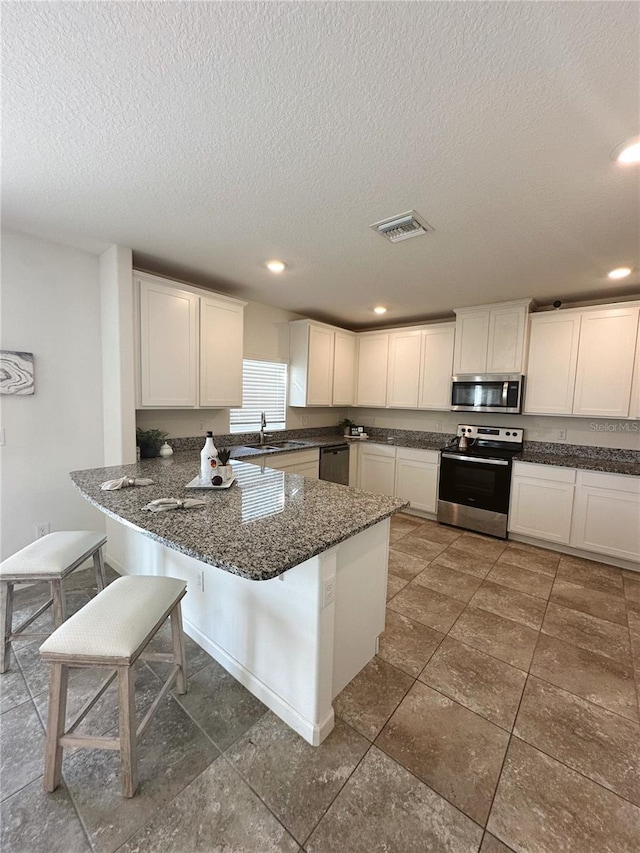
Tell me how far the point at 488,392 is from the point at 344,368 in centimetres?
198

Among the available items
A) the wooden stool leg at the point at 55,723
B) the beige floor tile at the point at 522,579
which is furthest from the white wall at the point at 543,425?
the wooden stool leg at the point at 55,723

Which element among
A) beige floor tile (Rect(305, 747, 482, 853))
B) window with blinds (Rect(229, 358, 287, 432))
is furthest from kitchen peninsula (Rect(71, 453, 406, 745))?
window with blinds (Rect(229, 358, 287, 432))

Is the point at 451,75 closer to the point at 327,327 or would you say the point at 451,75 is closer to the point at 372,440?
the point at 327,327

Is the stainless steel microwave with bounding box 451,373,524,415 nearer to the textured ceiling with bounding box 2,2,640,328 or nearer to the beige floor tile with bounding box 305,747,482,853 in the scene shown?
→ the textured ceiling with bounding box 2,2,640,328

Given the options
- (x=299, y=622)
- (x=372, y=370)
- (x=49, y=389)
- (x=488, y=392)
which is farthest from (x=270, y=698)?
(x=372, y=370)

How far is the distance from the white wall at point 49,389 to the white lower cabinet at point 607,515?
14.7ft

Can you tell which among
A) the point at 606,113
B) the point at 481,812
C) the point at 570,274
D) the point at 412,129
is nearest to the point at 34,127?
the point at 412,129

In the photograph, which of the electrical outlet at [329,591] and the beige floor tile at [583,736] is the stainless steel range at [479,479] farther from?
the electrical outlet at [329,591]

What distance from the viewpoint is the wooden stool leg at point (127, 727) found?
116 cm

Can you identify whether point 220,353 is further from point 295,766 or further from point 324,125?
point 295,766

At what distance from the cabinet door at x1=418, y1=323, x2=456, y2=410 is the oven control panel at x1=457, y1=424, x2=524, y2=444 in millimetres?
379

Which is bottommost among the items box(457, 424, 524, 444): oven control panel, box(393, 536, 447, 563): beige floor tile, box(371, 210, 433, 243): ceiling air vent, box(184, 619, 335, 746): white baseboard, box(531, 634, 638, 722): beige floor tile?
box(531, 634, 638, 722): beige floor tile

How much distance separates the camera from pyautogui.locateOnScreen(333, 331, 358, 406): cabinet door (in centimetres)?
479

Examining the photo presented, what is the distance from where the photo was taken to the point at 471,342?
397 cm
